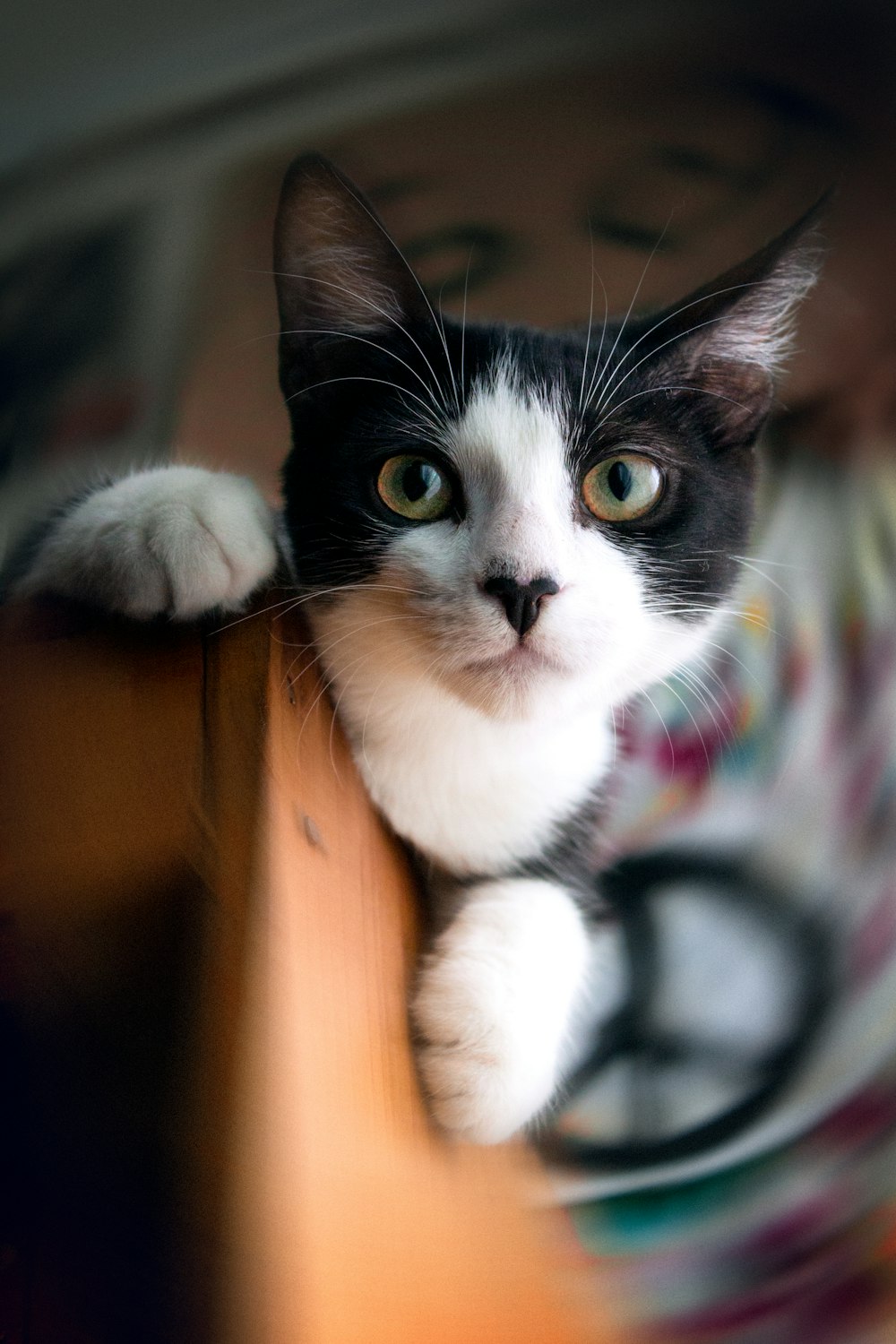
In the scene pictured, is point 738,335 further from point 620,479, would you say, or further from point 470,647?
point 470,647

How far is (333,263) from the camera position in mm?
688

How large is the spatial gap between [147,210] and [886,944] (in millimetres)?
747

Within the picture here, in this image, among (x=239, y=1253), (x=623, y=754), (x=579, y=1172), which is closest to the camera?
(x=239, y=1253)

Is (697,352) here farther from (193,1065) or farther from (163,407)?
(193,1065)

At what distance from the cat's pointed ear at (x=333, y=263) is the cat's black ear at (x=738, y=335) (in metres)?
0.18

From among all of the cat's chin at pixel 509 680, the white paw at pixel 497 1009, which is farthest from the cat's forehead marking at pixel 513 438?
the white paw at pixel 497 1009

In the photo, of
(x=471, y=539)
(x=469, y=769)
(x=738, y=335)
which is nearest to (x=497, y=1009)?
(x=469, y=769)

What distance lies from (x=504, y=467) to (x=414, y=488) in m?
0.06

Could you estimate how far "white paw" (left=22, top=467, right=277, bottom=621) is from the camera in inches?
21.3

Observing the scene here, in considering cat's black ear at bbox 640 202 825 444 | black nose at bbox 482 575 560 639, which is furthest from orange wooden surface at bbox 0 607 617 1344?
cat's black ear at bbox 640 202 825 444

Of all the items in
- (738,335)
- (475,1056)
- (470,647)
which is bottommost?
(475,1056)

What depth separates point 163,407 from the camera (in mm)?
711

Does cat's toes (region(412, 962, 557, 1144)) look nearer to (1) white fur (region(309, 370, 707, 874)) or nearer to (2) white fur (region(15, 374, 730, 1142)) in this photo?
(2) white fur (region(15, 374, 730, 1142))

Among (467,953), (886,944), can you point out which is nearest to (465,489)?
(467,953)
